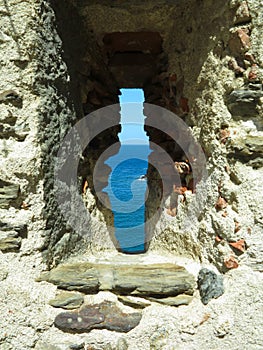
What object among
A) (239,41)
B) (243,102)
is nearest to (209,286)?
(243,102)

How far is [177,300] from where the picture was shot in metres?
1.67

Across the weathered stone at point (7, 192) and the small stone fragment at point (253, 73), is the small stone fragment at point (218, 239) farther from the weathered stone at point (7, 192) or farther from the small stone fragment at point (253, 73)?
the weathered stone at point (7, 192)

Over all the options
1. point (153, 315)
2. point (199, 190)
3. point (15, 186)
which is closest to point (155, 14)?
point (199, 190)

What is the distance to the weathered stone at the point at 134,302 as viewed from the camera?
A: 168 centimetres

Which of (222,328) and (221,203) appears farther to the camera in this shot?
Answer: (221,203)

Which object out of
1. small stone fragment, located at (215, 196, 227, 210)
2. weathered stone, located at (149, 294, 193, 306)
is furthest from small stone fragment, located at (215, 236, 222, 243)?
weathered stone, located at (149, 294, 193, 306)

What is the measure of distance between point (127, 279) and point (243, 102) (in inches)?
40.0

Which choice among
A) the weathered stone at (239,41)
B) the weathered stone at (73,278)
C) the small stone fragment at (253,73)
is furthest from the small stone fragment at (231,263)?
the weathered stone at (239,41)

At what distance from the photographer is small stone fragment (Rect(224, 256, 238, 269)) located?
5.13 ft

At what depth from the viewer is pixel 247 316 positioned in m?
1.51

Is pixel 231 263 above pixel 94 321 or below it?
above

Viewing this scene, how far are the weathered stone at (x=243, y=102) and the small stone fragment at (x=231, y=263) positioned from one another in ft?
2.16

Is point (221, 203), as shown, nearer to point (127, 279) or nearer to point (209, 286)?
point (209, 286)

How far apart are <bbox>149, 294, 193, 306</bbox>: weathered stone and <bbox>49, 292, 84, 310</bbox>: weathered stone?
1.18 ft
